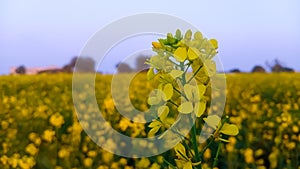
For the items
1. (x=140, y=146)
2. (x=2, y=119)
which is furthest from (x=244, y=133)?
(x=2, y=119)

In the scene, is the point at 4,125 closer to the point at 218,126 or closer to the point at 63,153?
the point at 63,153

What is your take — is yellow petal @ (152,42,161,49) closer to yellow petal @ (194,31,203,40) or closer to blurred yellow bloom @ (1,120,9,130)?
yellow petal @ (194,31,203,40)

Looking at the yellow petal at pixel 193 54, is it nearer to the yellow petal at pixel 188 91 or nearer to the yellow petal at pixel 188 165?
the yellow petal at pixel 188 91

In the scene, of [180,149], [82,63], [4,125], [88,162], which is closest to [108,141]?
[88,162]

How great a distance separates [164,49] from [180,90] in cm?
7

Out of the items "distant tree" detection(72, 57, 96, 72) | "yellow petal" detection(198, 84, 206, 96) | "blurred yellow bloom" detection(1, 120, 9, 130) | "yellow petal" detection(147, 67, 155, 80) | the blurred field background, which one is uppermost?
"yellow petal" detection(198, 84, 206, 96)

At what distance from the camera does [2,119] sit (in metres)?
3.60

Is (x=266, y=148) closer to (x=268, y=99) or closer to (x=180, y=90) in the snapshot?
(x=268, y=99)

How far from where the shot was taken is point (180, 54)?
2.73ft

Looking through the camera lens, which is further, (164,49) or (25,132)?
(25,132)

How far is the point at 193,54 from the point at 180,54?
0.07ft

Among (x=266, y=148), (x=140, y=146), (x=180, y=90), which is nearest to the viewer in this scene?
(x=180, y=90)

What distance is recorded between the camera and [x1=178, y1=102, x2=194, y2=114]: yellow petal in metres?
0.80

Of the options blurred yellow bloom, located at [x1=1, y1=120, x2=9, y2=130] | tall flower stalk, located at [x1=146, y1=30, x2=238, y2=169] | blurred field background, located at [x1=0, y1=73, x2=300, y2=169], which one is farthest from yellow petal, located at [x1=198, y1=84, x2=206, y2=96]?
blurred yellow bloom, located at [x1=1, y1=120, x2=9, y2=130]
